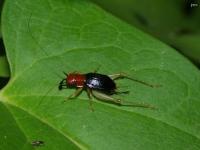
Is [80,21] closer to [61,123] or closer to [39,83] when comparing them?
[39,83]

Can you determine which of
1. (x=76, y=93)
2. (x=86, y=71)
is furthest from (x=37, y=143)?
(x=86, y=71)

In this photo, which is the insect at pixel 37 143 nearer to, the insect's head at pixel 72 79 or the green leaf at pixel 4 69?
the insect's head at pixel 72 79

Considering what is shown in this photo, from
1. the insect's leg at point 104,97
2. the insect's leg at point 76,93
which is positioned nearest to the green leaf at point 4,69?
the insect's leg at point 76,93

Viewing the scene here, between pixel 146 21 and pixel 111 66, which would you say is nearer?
pixel 111 66

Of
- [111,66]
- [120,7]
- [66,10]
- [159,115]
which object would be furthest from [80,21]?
[120,7]

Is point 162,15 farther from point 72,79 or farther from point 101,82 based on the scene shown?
point 72,79

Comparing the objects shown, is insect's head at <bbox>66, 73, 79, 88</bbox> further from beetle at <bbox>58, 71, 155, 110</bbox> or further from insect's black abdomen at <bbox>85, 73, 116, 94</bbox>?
insect's black abdomen at <bbox>85, 73, 116, 94</bbox>

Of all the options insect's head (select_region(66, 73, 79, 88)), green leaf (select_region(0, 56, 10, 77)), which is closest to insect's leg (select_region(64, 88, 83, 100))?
insect's head (select_region(66, 73, 79, 88))
